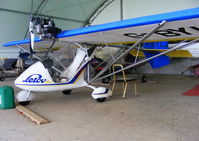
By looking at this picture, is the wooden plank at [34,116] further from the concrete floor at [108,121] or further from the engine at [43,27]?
the engine at [43,27]

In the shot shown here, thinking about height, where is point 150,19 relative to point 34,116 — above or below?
above

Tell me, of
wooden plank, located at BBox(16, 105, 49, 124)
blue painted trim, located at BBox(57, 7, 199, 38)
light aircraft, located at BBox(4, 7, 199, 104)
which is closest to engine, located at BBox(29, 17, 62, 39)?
light aircraft, located at BBox(4, 7, 199, 104)

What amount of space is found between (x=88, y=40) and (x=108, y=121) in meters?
2.01

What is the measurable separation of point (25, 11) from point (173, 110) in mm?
12245

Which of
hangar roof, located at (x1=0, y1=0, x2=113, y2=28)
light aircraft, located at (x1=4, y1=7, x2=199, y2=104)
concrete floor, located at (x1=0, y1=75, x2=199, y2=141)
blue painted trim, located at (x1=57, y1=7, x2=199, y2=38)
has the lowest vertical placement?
concrete floor, located at (x1=0, y1=75, x2=199, y2=141)

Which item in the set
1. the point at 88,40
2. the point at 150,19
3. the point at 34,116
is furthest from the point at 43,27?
the point at 150,19

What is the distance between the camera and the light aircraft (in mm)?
2752

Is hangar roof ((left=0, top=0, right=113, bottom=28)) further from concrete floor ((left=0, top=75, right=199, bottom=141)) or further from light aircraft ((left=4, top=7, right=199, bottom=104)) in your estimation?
concrete floor ((left=0, top=75, right=199, bottom=141))

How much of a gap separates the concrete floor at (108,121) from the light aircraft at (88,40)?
1.54 feet

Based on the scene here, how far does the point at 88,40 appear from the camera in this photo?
14.6ft

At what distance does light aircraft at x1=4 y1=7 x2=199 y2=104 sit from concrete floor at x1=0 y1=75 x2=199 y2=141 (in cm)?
47

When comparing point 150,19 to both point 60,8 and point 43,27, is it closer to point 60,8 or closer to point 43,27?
point 43,27

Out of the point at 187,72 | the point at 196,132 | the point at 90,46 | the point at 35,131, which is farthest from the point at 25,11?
the point at 196,132

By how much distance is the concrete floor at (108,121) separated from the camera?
2.59 metres
